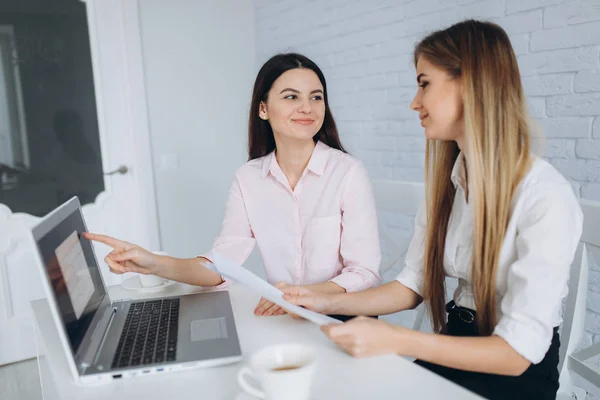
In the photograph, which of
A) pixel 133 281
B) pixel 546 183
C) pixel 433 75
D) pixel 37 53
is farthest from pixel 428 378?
pixel 37 53

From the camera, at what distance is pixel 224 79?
301 cm

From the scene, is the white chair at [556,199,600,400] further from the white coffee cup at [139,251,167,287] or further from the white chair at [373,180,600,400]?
the white coffee cup at [139,251,167,287]

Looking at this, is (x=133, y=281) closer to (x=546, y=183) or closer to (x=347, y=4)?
(x=546, y=183)

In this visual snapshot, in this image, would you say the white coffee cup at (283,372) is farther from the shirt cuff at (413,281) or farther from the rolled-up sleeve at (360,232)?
the rolled-up sleeve at (360,232)

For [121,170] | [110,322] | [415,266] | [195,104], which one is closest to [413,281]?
[415,266]

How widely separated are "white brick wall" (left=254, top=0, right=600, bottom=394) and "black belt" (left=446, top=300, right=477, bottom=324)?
368mm

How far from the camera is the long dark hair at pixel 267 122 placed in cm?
148

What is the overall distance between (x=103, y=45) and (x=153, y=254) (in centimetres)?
176

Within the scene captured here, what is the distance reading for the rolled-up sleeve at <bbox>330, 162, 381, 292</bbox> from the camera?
1336mm

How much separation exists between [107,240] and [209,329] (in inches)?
12.6

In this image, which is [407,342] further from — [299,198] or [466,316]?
[299,198]

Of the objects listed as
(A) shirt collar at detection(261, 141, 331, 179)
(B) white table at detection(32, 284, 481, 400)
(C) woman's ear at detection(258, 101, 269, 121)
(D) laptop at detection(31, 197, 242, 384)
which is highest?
(C) woman's ear at detection(258, 101, 269, 121)

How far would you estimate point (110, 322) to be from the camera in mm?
976

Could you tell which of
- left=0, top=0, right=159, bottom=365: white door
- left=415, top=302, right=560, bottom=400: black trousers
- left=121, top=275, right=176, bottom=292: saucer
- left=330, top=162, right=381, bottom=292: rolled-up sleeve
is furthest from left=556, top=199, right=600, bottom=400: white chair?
left=0, top=0, right=159, bottom=365: white door
